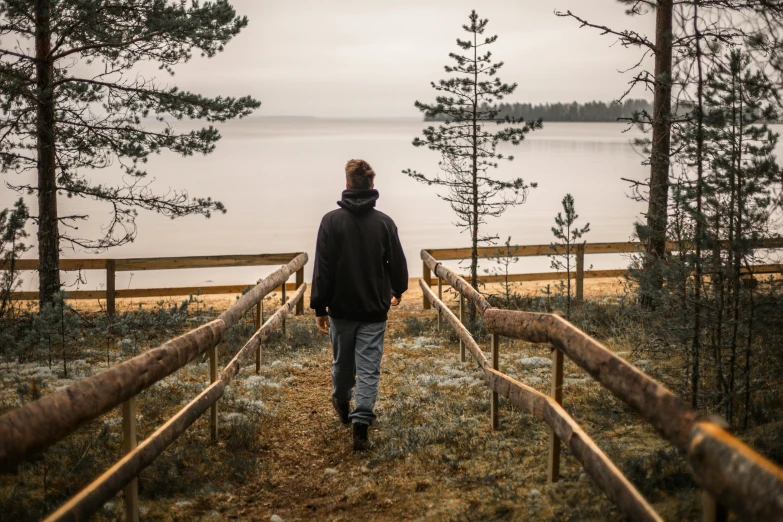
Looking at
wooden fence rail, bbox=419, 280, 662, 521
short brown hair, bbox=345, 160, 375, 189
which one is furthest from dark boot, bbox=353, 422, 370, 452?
short brown hair, bbox=345, 160, 375, 189

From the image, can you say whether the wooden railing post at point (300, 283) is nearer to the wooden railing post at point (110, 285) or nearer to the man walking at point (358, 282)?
the wooden railing post at point (110, 285)

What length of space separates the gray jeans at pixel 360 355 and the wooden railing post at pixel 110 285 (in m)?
8.43

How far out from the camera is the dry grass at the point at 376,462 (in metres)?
3.96

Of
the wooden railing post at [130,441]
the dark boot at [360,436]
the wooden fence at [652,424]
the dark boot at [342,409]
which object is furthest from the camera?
the dark boot at [342,409]

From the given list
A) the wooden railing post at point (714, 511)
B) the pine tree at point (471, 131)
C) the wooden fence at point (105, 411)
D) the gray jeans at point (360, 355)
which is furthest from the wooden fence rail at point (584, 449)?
the pine tree at point (471, 131)

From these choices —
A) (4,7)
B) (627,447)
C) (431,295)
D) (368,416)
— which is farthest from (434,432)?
(4,7)

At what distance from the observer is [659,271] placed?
5637 mm

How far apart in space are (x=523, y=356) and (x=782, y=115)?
456cm

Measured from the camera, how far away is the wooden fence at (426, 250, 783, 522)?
5.92 feet

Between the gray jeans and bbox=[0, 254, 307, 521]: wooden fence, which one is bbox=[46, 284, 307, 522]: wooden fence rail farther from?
the gray jeans

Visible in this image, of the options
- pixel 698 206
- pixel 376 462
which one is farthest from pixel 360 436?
pixel 698 206

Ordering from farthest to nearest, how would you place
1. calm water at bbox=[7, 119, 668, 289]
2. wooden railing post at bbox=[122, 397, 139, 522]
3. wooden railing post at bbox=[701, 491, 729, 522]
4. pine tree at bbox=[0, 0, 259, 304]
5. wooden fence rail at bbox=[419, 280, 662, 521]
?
calm water at bbox=[7, 119, 668, 289], pine tree at bbox=[0, 0, 259, 304], wooden railing post at bbox=[122, 397, 139, 522], wooden fence rail at bbox=[419, 280, 662, 521], wooden railing post at bbox=[701, 491, 729, 522]

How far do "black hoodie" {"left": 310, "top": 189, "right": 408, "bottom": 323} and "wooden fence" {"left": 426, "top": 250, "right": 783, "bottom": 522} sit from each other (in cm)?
108

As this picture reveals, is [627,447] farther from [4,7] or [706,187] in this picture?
[4,7]
